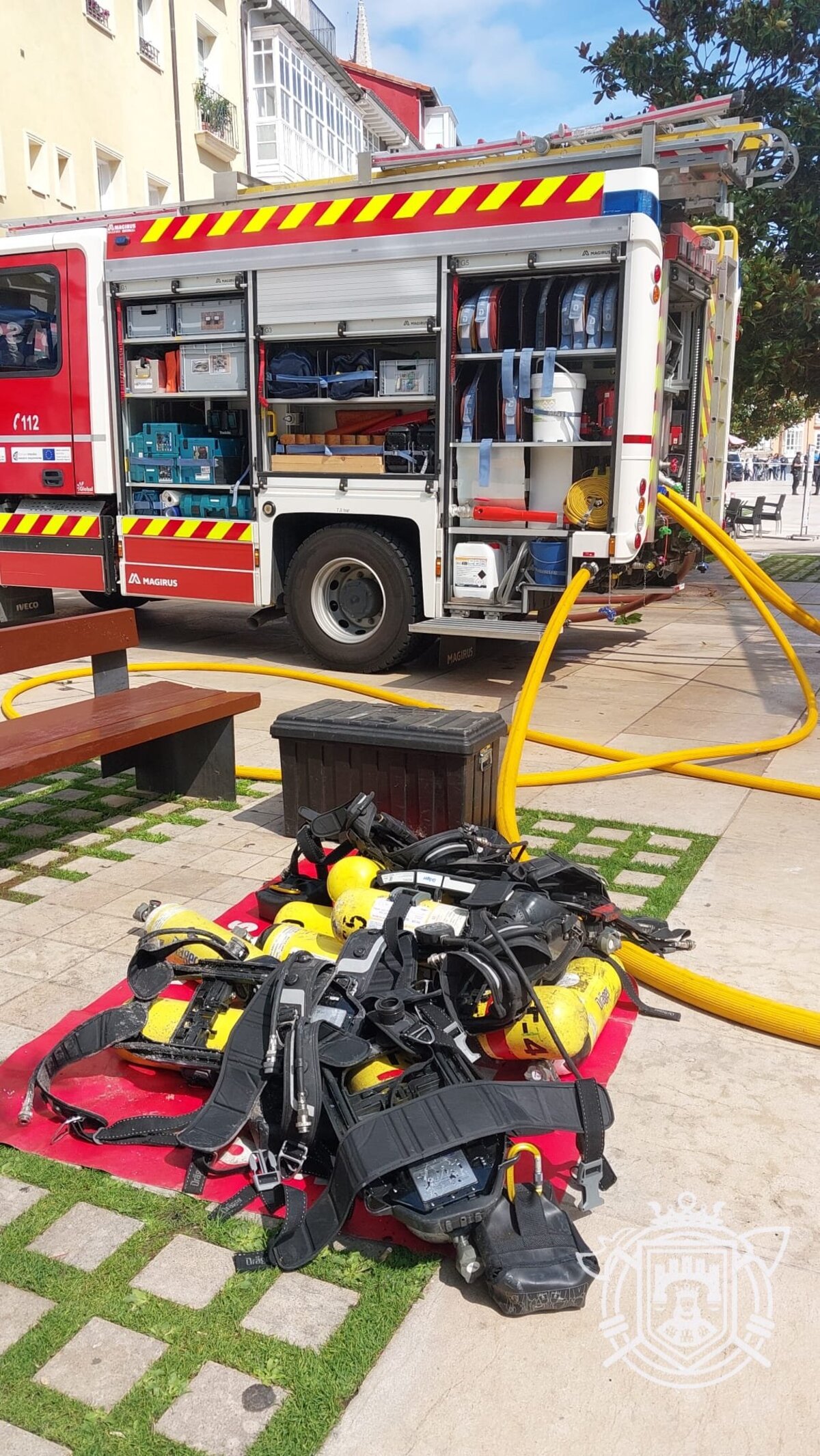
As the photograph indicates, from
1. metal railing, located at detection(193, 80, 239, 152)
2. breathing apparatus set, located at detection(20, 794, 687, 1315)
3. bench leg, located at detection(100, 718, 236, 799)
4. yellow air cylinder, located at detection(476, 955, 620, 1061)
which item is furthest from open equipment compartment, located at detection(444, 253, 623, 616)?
metal railing, located at detection(193, 80, 239, 152)

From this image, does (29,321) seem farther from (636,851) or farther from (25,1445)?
(25,1445)

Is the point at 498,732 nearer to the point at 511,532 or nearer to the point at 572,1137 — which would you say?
the point at 572,1137

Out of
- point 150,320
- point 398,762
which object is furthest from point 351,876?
point 150,320

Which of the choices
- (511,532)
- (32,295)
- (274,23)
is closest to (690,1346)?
(511,532)

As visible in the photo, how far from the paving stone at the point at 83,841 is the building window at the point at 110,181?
21.8 m

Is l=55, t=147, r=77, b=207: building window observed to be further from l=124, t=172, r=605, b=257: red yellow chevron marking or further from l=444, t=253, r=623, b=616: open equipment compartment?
l=444, t=253, r=623, b=616: open equipment compartment

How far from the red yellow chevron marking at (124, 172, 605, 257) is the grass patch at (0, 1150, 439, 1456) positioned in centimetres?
614

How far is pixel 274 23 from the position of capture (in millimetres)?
29406

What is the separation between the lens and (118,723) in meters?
4.95

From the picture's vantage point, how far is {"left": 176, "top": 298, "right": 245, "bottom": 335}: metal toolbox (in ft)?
→ 27.2

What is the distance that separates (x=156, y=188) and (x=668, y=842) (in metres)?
25.0

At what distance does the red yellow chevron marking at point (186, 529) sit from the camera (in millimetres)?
8492

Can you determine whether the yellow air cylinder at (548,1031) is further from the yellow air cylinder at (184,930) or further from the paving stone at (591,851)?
the paving stone at (591,851)

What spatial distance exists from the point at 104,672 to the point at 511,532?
2925 mm
